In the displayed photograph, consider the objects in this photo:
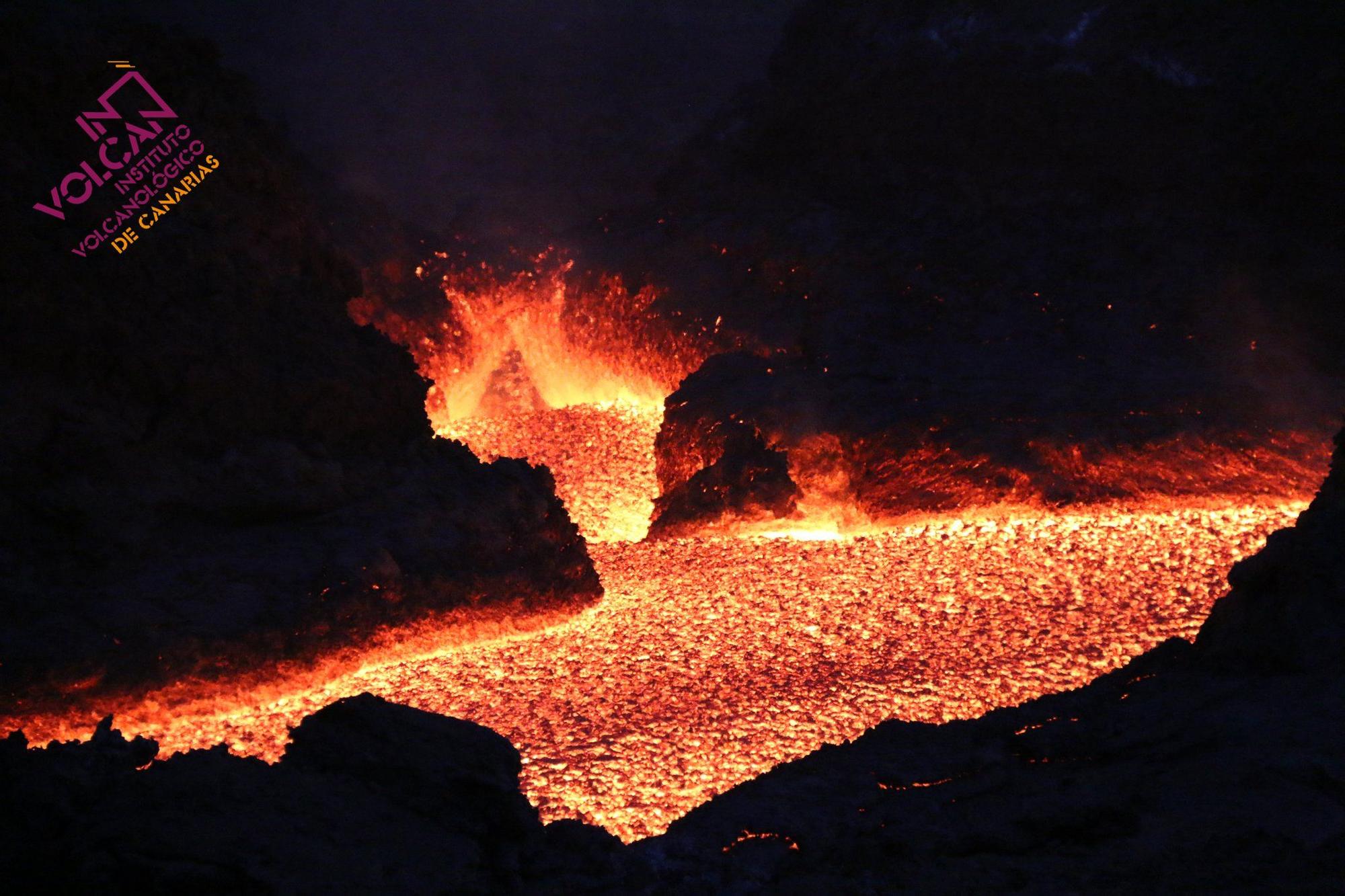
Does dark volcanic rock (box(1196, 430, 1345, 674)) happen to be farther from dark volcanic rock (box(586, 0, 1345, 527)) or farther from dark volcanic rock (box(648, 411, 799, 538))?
dark volcanic rock (box(648, 411, 799, 538))

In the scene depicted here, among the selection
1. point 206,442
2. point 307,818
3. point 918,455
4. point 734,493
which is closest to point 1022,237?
point 918,455

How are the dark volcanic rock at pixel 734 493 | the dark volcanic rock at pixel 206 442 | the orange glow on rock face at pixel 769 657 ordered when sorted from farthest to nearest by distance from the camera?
the dark volcanic rock at pixel 734 493 < the dark volcanic rock at pixel 206 442 < the orange glow on rock face at pixel 769 657

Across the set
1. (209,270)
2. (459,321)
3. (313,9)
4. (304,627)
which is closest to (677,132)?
(459,321)

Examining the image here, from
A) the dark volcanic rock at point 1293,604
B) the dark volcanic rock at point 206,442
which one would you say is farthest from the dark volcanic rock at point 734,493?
the dark volcanic rock at point 1293,604

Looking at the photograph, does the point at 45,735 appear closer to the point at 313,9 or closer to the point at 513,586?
the point at 513,586

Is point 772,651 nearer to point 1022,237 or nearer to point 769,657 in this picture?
point 769,657

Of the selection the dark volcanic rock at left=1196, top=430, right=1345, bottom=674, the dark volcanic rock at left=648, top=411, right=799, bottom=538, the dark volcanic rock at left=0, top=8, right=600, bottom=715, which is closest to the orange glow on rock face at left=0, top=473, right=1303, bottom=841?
the dark volcanic rock at left=0, top=8, right=600, bottom=715

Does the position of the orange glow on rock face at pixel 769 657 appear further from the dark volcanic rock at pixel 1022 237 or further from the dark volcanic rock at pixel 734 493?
the dark volcanic rock at pixel 1022 237
